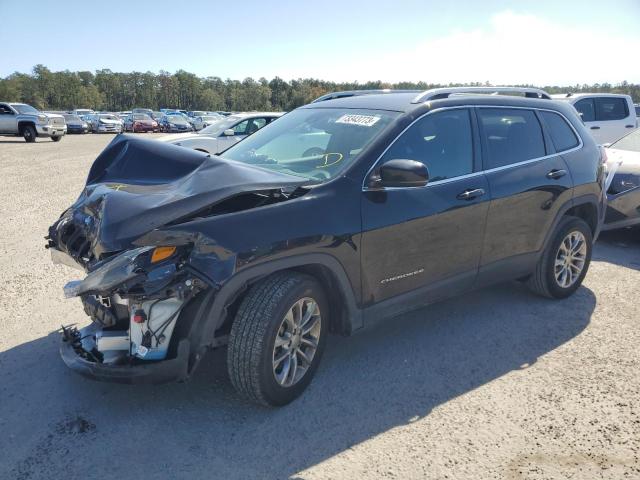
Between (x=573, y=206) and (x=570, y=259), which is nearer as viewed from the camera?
(x=573, y=206)

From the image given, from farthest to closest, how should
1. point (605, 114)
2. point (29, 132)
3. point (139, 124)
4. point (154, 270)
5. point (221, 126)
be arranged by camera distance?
1. point (139, 124)
2. point (29, 132)
3. point (221, 126)
4. point (605, 114)
5. point (154, 270)

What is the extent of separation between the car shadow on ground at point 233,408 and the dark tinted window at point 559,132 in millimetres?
1653

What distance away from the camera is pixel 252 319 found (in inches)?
114

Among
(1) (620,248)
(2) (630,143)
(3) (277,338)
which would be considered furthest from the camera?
(2) (630,143)

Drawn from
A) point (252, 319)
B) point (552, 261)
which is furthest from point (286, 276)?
point (552, 261)

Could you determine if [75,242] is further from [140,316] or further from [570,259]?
[570,259]

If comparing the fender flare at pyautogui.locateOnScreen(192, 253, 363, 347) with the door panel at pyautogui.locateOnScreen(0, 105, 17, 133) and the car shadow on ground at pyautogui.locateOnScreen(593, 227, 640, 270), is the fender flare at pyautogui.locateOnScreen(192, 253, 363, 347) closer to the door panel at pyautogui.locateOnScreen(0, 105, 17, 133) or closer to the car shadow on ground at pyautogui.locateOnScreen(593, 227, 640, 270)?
the car shadow on ground at pyautogui.locateOnScreen(593, 227, 640, 270)

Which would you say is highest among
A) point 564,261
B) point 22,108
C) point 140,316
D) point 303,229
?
point 22,108

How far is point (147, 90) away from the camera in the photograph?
362 ft

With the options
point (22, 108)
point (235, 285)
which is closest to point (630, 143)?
point (235, 285)

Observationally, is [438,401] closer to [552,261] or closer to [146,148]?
[552,261]

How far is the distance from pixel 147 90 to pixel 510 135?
4599 inches

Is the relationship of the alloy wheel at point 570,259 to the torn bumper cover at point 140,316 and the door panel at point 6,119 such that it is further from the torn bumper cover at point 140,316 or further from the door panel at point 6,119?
the door panel at point 6,119

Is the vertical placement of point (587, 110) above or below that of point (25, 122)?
above
